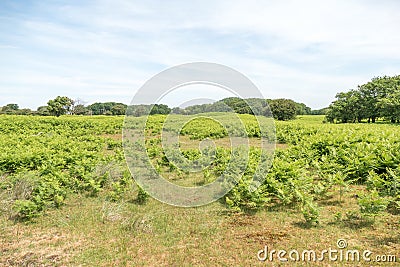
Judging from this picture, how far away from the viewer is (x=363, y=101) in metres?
47.4

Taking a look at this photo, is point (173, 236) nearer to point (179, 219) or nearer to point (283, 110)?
point (179, 219)

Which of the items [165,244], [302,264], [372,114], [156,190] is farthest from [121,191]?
[372,114]

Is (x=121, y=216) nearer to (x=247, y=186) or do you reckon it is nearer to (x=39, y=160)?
(x=247, y=186)

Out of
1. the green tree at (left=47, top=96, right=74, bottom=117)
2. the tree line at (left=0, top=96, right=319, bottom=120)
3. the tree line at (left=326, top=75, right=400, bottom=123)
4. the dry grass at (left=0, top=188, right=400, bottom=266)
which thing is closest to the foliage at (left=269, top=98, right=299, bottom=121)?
the tree line at (left=0, top=96, right=319, bottom=120)

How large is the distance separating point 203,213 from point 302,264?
8.40 ft

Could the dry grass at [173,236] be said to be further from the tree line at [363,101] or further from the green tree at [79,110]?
the green tree at [79,110]

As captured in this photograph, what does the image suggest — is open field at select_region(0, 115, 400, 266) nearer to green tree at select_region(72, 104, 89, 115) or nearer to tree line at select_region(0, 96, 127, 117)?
tree line at select_region(0, 96, 127, 117)

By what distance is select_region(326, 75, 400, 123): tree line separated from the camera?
45938 mm

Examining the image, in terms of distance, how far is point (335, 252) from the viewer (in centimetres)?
440

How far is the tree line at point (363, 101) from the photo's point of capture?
4594 centimetres

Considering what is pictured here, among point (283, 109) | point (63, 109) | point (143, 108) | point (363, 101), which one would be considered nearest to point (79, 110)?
point (63, 109)

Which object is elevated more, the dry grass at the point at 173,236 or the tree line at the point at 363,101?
the tree line at the point at 363,101

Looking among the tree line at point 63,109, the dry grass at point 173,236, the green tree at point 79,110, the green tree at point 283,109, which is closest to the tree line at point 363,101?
the green tree at point 283,109

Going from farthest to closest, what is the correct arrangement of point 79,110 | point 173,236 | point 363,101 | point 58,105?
1. point 79,110
2. point 58,105
3. point 363,101
4. point 173,236
